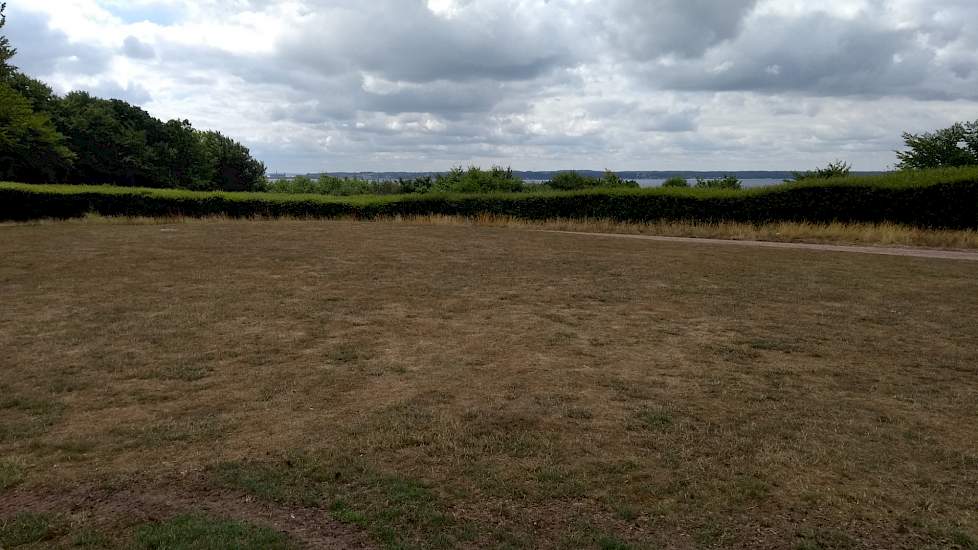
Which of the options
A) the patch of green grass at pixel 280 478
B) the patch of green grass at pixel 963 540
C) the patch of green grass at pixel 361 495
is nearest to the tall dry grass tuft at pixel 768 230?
the patch of green grass at pixel 963 540

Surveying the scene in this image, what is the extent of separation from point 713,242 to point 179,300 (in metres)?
13.4

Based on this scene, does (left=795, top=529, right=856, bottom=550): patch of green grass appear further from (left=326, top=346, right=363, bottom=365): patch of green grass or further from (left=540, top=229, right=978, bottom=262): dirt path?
(left=540, top=229, right=978, bottom=262): dirt path

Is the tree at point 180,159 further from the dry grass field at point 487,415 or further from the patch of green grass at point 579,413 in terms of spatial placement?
the patch of green grass at point 579,413

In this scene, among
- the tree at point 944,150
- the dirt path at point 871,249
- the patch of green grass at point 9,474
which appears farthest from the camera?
the tree at point 944,150

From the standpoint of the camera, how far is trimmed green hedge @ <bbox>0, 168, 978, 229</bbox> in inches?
660

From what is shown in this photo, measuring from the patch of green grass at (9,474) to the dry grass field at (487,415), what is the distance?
0.01 meters

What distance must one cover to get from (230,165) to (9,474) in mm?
69895

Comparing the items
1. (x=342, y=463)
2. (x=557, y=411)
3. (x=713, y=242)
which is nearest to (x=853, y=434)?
(x=557, y=411)

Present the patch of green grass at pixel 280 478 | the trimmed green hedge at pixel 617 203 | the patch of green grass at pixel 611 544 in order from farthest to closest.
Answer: the trimmed green hedge at pixel 617 203 < the patch of green grass at pixel 280 478 < the patch of green grass at pixel 611 544

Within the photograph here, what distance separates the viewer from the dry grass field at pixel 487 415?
10.6ft

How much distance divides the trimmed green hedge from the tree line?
10.3m

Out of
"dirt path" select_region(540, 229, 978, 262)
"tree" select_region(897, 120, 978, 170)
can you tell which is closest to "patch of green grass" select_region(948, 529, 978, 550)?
"dirt path" select_region(540, 229, 978, 262)

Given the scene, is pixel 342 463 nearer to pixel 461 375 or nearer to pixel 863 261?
pixel 461 375

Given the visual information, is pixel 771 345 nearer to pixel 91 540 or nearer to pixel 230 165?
pixel 91 540
